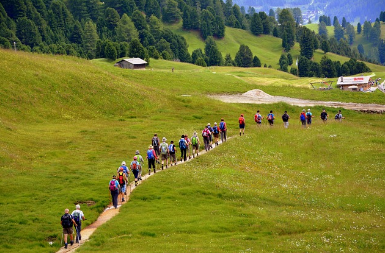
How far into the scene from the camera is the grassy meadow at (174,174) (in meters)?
33.1

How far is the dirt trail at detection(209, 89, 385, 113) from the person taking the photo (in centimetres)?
9167

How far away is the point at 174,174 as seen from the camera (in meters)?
45.7

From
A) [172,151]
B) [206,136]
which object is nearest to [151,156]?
[172,151]

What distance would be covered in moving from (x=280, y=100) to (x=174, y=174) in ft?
184

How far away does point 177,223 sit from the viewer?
34.7m

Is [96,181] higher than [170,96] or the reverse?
the reverse

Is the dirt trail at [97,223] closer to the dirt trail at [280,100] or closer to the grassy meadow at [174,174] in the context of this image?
the grassy meadow at [174,174]

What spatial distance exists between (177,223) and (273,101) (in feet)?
209

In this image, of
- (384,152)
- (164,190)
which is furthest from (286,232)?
(384,152)

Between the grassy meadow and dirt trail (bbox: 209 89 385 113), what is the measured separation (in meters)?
4.39

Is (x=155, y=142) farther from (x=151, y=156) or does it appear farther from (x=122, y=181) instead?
(x=122, y=181)

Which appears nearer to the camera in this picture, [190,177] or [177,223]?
[177,223]

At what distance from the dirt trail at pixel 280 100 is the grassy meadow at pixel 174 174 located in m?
4.39

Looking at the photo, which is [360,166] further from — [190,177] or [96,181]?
[96,181]
